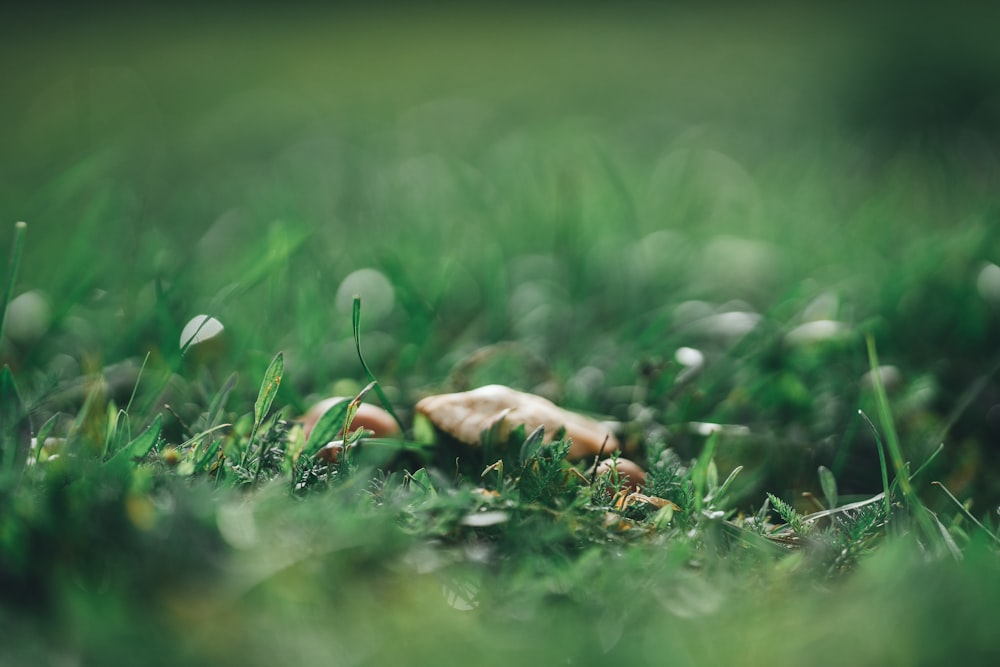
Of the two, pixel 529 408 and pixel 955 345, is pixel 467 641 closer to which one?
pixel 529 408

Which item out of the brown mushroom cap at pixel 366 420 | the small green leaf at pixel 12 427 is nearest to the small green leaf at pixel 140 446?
the small green leaf at pixel 12 427

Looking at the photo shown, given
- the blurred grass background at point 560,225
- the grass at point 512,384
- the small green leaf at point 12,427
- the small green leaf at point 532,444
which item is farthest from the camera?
the blurred grass background at point 560,225

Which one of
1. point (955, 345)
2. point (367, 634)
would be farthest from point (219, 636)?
point (955, 345)

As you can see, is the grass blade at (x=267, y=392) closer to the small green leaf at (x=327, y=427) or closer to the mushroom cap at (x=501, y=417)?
the small green leaf at (x=327, y=427)

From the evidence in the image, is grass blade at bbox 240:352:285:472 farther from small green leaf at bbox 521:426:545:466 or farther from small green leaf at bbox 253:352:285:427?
small green leaf at bbox 521:426:545:466

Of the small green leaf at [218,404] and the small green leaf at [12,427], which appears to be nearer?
the small green leaf at [12,427]

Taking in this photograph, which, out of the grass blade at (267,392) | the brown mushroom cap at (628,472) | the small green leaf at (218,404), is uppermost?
the grass blade at (267,392)

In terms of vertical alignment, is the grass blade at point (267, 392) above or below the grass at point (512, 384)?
above

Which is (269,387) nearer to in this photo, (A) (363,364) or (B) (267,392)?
(B) (267,392)
